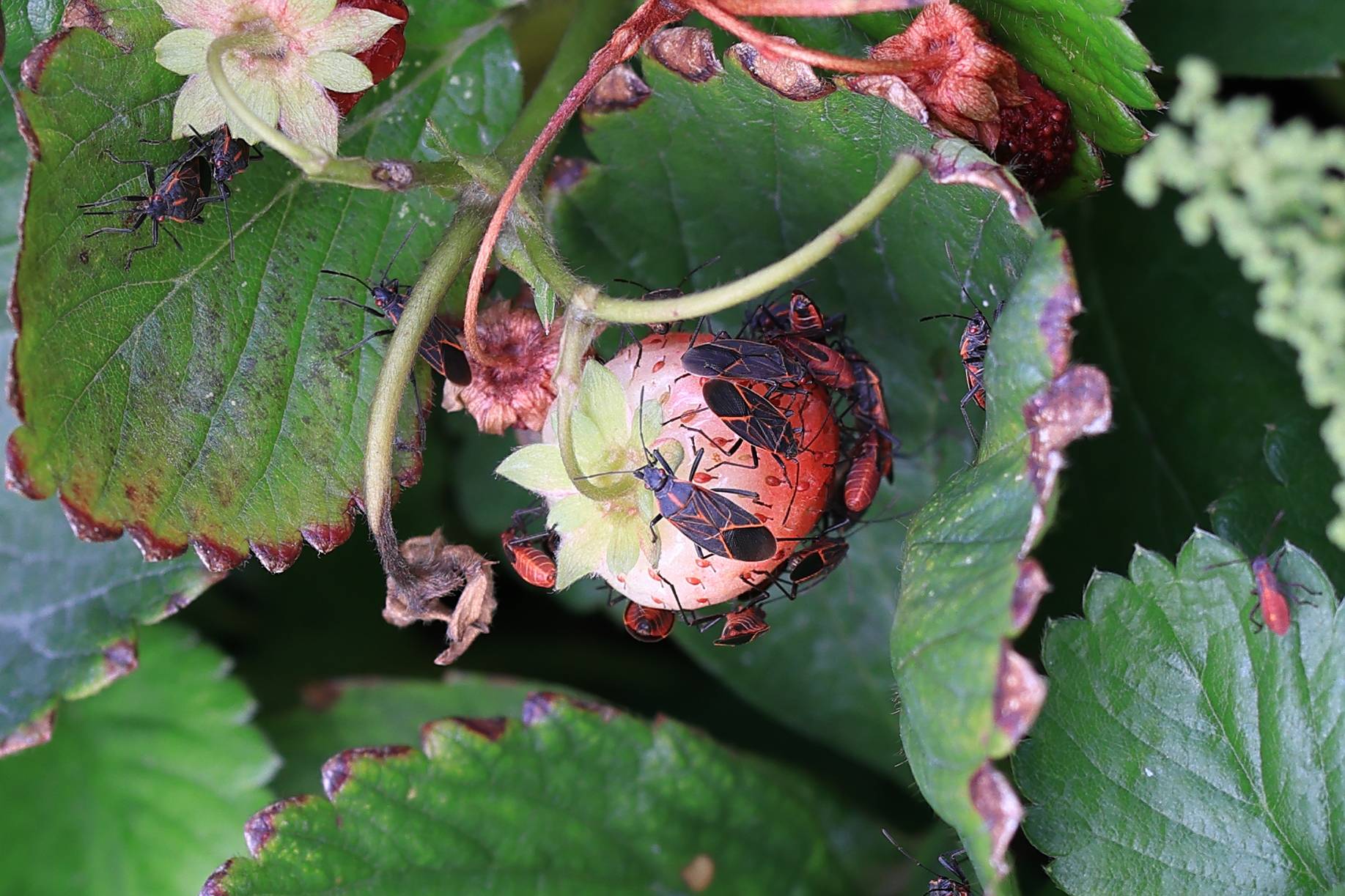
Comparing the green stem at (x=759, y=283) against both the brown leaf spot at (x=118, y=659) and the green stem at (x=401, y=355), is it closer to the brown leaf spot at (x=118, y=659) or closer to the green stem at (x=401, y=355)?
the green stem at (x=401, y=355)

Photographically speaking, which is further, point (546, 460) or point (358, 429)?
point (358, 429)

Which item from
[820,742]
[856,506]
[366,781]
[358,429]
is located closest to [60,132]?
[358,429]

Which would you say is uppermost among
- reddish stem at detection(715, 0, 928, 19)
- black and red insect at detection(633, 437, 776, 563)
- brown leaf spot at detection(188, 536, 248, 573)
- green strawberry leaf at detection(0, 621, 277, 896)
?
reddish stem at detection(715, 0, 928, 19)

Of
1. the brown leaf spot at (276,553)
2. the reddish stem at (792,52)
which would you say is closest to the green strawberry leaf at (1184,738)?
the reddish stem at (792,52)

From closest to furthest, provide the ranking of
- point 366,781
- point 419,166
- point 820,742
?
point 419,166 → point 366,781 → point 820,742

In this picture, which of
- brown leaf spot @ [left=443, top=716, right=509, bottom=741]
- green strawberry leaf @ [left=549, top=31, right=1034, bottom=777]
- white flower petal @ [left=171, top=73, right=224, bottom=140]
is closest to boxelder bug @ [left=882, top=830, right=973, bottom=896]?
green strawberry leaf @ [left=549, top=31, right=1034, bottom=777]

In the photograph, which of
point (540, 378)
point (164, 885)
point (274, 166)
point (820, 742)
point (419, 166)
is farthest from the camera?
point (820, 742)

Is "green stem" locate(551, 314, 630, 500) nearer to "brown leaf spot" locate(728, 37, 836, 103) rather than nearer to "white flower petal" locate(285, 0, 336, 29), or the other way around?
"brown leaf spot" locate(728, 37, 836, 103)

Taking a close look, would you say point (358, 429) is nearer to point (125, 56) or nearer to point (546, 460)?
point (546, 460)
